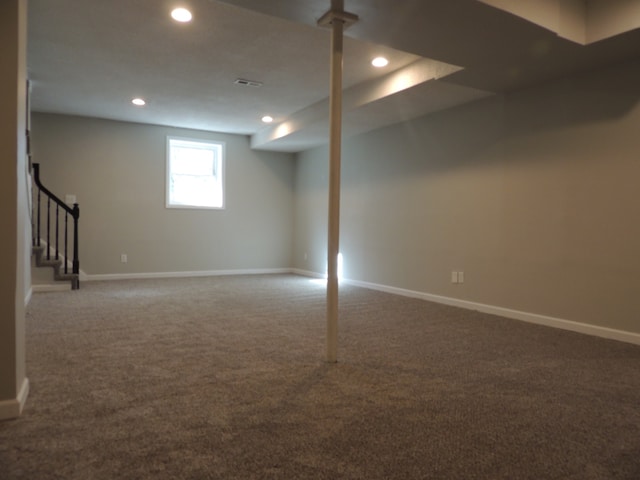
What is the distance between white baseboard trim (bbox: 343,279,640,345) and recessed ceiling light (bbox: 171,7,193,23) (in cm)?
390

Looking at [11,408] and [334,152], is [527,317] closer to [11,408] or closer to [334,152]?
[334,152]

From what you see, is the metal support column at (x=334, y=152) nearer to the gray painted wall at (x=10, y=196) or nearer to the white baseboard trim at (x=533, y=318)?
the gray painted wall at (x=10, y=196)

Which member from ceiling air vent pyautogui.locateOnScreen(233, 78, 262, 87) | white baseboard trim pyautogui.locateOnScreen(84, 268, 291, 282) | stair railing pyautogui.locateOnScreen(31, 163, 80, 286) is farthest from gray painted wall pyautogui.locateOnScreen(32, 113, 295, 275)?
ceiling air vent pyautogui.locateOnScreen(233, 78, 262, 87)

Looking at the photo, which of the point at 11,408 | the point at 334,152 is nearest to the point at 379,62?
the point at 334,152

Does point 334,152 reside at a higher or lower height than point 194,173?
lower

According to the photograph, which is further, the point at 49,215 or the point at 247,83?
the point at 49,215

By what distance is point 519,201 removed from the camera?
14.4ft

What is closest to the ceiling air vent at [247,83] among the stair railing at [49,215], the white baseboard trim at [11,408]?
the stair railing at [49,215]

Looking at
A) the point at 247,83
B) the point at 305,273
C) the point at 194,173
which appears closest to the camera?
the point at 247,83

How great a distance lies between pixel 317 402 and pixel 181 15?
120 inches

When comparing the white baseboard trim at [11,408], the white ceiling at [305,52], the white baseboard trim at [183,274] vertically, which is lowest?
the white baseboard trim at [11,408]

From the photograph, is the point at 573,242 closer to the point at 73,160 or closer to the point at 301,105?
the point at 301,105

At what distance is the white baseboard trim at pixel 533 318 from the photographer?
3.57 metres

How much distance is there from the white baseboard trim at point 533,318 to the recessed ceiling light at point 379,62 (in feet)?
8.83
